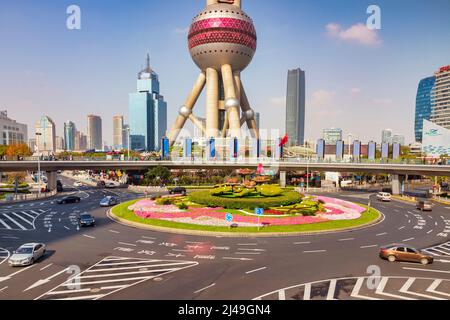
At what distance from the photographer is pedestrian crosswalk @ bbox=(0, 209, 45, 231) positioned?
105ft

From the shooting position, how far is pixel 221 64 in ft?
378

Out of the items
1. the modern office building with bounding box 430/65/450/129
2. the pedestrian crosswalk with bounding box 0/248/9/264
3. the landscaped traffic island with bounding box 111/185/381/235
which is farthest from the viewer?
the modern office building with bounding box 430/65/450/129

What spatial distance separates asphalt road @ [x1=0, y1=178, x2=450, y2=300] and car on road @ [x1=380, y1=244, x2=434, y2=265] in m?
0.51

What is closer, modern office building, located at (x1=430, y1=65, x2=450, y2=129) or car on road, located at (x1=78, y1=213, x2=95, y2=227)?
car on road, located at (x1=78, y1=213, x2=95, y2=227)

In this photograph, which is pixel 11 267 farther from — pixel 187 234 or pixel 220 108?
pixel 220 108

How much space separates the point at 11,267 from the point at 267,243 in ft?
63.3

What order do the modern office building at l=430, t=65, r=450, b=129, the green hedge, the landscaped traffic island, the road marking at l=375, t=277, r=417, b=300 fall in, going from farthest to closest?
the modern office building at l=430, t=65, r=450, b=129 → the green hedge → the landscaped traffic island → the road marking at l=375, t=277, r=417, b=300

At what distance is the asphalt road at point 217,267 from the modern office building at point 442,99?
197 m

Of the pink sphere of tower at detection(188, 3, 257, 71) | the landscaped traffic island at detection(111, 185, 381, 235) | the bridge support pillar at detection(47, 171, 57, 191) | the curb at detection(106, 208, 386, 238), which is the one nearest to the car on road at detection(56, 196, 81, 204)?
the landscaped traffic island at detection(111, 185, 381, 235)

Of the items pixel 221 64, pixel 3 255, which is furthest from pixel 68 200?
pixel 221 64

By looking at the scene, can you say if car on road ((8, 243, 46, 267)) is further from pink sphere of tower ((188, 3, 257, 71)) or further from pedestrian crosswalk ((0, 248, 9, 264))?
pink sphere of tower ((188, 3, 257, 71))

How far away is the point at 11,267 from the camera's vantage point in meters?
20.3

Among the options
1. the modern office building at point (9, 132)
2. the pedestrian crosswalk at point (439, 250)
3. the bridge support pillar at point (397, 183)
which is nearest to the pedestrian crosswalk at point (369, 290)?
the pedestrian crosswalk at point (439, 250)

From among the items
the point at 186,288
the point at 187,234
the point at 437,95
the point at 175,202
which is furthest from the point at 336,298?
the point at 437,95
